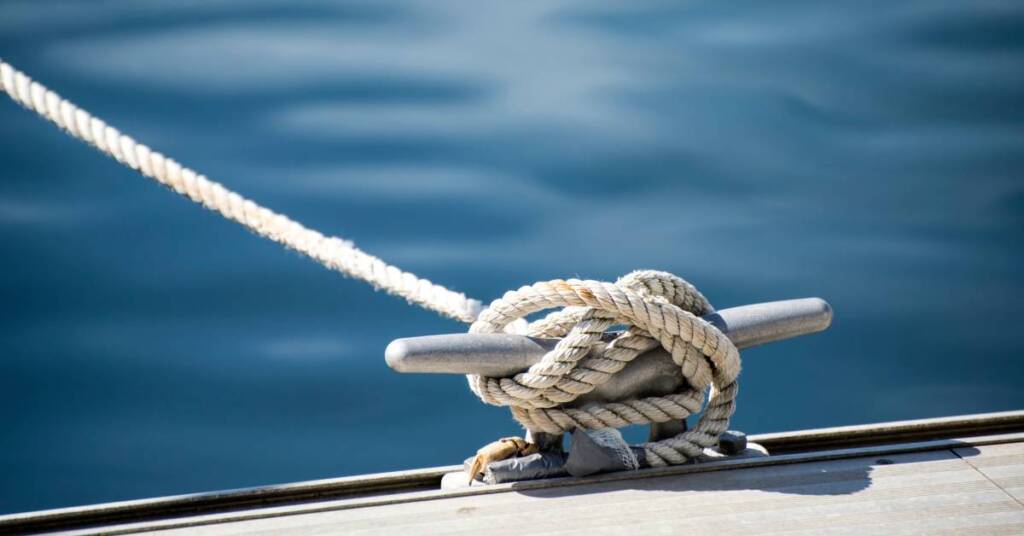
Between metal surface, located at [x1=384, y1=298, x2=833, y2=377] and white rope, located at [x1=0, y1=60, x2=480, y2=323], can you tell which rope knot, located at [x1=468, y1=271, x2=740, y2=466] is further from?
white rope, located at [x1=0, y1=60, x2=480, y2=323]

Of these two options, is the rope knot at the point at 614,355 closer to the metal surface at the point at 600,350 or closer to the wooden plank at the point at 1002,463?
the metal surface at the point at 600,350

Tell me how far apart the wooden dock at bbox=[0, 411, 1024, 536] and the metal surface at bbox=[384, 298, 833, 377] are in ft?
0.61

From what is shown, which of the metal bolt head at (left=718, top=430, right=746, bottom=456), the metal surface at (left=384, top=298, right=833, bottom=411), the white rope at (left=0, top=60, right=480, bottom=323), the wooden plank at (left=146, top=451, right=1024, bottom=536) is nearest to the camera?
the wooden plank at (left=146, top=451, right=1024, bottom=536)

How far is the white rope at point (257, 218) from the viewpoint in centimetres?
338

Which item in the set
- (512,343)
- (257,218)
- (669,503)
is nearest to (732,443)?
(669,503)

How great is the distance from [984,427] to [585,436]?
2.26 feet

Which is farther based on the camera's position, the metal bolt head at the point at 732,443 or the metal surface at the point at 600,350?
the metal bolt head at the point at 732,443

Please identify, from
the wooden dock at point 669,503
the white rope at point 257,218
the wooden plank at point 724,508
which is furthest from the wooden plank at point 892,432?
the white rope at point 257,218

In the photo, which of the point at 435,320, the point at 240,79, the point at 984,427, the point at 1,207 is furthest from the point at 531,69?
the point at 984,427

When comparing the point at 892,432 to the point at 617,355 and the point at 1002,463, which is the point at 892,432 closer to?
the point at 1002,463

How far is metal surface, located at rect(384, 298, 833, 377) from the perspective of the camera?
1838 mm

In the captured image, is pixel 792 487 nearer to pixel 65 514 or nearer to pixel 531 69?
pixel 65 514

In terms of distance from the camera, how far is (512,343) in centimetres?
193

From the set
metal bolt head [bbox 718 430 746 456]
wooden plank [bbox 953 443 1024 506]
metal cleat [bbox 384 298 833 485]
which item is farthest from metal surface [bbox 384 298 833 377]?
wooden plank [bbox 953 443 1024 506]
